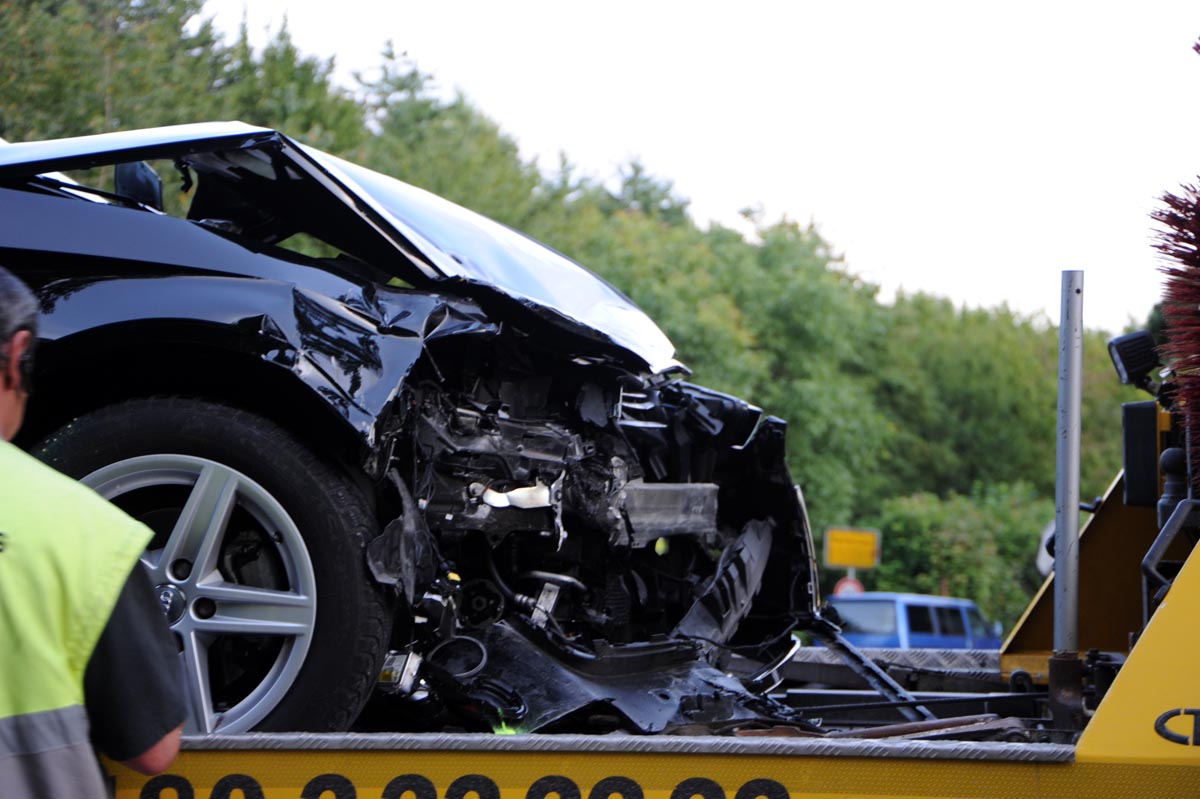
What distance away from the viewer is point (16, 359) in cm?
160

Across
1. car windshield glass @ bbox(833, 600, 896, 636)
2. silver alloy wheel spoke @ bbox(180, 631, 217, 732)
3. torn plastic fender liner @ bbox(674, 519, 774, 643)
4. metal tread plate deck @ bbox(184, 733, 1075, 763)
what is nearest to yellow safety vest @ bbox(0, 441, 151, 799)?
metal tread plate deck @ bbox(184, 733, 1075, 763)

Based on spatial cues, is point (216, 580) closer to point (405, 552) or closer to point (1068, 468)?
point (405, 552)

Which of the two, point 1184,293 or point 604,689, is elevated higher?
point 1184,293

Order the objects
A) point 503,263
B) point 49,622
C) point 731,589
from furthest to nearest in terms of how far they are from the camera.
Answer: point 731,589, point 503,263, point 49,622

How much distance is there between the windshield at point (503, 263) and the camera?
325 cm

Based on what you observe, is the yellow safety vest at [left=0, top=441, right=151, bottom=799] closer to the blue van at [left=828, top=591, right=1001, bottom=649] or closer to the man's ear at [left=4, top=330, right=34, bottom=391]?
the man's ear at [left=4, top=330, right=34, bottom=391]

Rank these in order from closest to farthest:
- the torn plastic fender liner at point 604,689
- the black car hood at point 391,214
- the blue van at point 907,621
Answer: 1. the black car hood at point 391,214
2. the torn plastic fender liner at point 604,689
3. the blue van at point 907,621

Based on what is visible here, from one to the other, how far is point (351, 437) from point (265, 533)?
0.28 metres

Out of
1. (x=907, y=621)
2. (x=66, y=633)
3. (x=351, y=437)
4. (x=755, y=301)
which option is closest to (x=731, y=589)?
(x=351, y=437)

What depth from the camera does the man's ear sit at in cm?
159

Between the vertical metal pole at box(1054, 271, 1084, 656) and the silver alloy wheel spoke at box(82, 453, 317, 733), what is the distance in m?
1.81

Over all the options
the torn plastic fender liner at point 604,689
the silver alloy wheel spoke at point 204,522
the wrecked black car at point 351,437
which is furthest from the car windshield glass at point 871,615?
the silver alloy wheel spoke at point 204,522

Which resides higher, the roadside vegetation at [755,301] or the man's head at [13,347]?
the roadside vegetation at [755,301]

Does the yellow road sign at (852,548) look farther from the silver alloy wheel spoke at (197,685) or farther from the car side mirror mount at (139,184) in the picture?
the silver alloy wheel spoke at (197,685)
